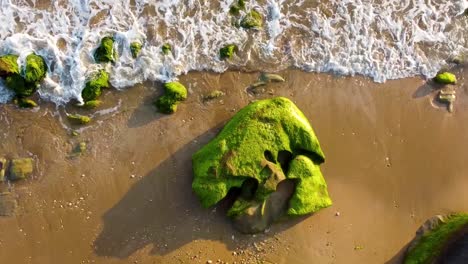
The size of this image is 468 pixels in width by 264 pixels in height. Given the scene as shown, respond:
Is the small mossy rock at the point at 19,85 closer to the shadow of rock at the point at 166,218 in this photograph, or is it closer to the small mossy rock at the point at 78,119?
the small mossy rock at the point at 78,119

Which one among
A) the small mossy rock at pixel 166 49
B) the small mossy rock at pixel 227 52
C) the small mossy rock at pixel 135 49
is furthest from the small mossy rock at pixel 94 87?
the small mossy rock at pixel 227 52

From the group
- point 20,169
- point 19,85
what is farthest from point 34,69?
point 20,169

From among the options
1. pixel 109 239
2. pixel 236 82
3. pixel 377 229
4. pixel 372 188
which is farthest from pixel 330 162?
pixel 109 239

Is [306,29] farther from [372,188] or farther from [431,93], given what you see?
[372,188]

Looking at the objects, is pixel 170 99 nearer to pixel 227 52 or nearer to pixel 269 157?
pixel 227 52

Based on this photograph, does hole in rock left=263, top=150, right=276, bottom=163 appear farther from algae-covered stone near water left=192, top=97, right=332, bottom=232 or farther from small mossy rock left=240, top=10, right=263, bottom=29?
small mossy rock left=240, top=10, right=263, bottom=29

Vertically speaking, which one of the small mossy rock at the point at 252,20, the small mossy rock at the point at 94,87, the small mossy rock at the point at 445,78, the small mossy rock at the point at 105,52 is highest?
the small mossy rock at the point at 252,20
